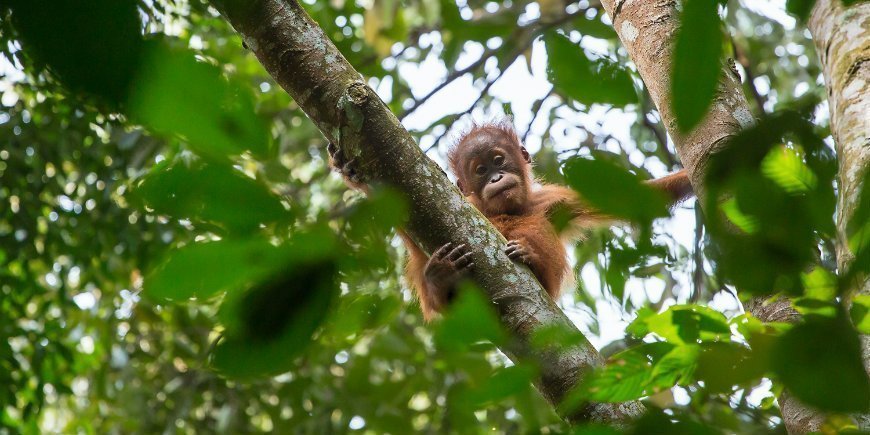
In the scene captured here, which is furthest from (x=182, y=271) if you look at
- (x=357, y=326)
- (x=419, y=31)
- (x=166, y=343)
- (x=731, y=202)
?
(x=166, y=343)

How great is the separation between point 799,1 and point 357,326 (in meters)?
0.55

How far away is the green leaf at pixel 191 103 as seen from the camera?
0.57 metres

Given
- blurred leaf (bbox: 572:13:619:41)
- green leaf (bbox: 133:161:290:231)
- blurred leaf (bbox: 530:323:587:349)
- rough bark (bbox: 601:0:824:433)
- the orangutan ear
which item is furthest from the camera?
the orangutan ear

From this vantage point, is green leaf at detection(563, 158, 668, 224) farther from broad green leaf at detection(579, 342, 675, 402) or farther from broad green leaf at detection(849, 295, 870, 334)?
broad green leaf at detection(849, 295, 870, 334)

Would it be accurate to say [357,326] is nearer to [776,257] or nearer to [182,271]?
[182,271]

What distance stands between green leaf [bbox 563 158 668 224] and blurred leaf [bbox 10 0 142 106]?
345 millimetres

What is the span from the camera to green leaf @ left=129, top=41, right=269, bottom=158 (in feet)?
1.87

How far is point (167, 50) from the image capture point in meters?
0.58

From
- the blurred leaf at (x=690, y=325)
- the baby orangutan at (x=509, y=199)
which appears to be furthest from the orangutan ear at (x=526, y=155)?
the blurred leaf at (x=690, y=325)

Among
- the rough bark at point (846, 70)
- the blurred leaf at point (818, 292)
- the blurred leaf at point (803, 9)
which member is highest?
the blurred leaf at point (803, 9)

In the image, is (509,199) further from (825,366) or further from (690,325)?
(825,366)

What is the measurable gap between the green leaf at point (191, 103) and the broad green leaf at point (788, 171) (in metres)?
0.41

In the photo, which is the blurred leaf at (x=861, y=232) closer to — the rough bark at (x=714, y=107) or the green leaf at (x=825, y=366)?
the green leaf at (x=825, y=366)

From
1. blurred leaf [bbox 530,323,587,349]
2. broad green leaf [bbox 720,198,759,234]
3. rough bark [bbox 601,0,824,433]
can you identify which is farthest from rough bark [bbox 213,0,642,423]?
broad green leaf [bbox 720,198,759,234]
